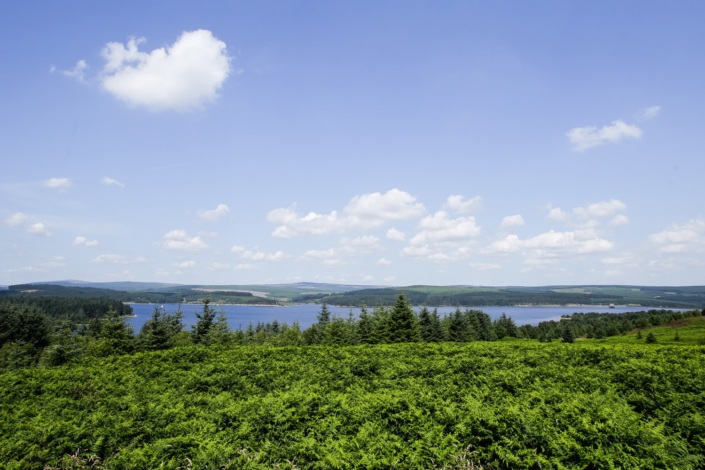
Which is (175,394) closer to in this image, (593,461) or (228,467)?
(228,467)

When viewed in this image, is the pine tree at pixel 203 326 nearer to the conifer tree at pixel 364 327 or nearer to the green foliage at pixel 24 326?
the conifer tree at pixel 364 327

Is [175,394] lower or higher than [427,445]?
lower

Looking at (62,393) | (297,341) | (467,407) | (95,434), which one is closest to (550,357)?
(467,407)

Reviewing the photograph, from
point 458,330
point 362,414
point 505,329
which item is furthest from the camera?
point 505,329

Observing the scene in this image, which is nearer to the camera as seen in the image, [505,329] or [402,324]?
[402,324]

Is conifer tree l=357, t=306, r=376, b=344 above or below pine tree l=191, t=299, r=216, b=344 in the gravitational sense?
below

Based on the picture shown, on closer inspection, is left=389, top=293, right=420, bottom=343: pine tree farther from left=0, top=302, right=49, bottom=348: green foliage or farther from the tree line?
left=0, top=302, right=49, bottom=348: green foliage

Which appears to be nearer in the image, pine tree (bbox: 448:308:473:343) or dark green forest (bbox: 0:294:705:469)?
dark green forest (bbox: 0:294:705:469)

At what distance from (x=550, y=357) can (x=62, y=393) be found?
1643cm

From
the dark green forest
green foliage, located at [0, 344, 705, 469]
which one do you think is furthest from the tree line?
green foliage, located at [0, 344, 705, 469]

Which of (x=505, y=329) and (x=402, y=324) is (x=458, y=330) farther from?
(x=505, y=329)

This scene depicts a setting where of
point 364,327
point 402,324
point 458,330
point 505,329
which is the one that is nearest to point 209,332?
point 364,327

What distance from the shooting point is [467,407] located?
659cm

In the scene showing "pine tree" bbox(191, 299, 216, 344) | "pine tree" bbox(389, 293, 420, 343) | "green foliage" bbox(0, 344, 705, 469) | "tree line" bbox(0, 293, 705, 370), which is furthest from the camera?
"pine tree" bbox(389, 293, 420, 343)
